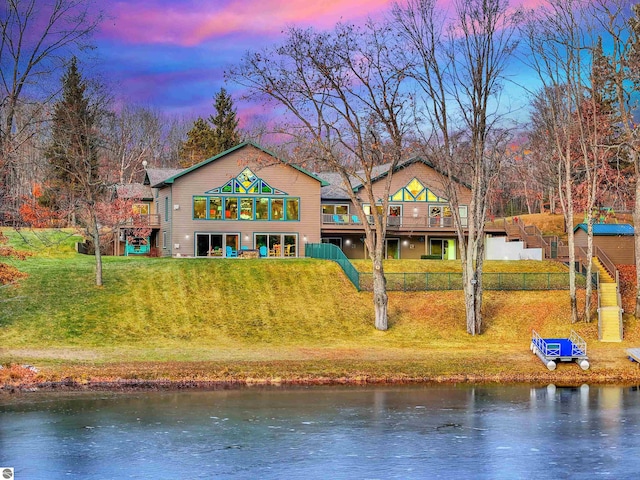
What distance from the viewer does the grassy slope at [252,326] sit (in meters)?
32.0

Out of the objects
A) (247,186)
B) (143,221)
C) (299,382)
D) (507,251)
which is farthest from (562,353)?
(143,221)

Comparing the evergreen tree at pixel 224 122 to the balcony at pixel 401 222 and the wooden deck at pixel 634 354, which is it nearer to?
the balcony at pixel 401 222

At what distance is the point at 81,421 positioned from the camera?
23312 mm

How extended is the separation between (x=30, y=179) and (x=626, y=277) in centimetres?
7161

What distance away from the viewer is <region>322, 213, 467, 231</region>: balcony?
6112 cm

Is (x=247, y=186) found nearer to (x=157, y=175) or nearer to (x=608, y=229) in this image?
(x=157, y=175)

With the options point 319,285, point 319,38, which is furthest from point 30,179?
point 319,38

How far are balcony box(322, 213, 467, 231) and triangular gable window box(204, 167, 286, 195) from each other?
443cm

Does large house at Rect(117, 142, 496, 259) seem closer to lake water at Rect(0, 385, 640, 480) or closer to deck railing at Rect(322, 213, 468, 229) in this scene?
deck railing at Rect(322, 213, 468, 229)

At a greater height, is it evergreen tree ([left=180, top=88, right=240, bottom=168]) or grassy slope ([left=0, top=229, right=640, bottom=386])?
evergreen tree ([left=180, top=88, right=240, bottom=168])

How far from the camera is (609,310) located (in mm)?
40500

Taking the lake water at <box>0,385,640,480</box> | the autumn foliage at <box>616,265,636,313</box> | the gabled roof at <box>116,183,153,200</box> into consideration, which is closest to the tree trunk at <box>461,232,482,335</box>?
the autumn foliage at <box>616,265,636,313</box>

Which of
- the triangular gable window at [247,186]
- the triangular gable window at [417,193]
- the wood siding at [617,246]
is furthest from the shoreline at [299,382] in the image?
the triangular gable window at [417,193]

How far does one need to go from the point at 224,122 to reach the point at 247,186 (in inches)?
1511
